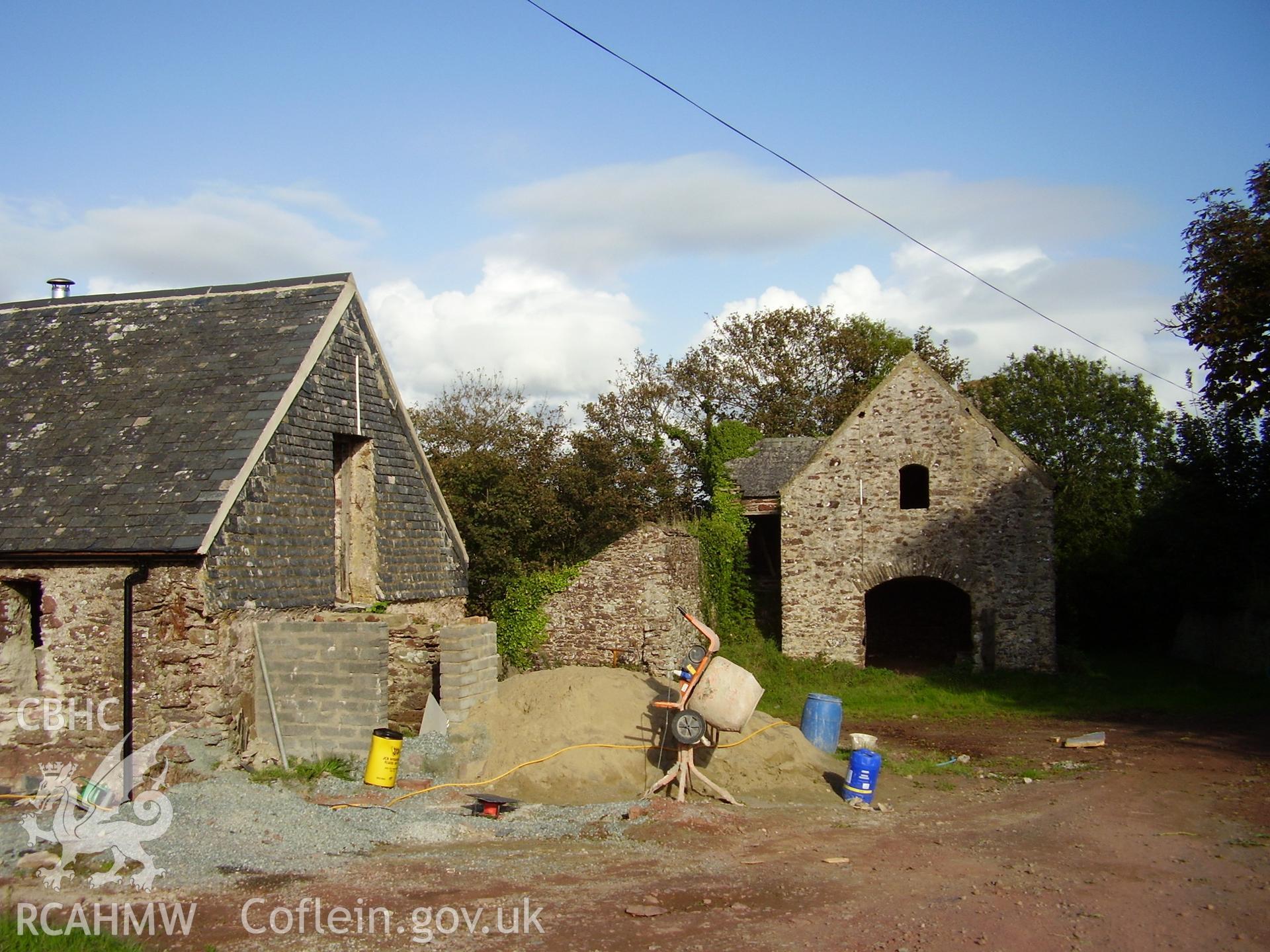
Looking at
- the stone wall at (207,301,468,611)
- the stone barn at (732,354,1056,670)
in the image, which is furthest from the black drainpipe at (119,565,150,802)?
the stone barn at (732,354,1056,670)

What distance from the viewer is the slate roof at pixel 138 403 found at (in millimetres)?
10875

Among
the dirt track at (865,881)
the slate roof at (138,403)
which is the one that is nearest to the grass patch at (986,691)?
the dirt track at (865,881)

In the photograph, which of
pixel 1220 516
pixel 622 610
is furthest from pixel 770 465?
pixel 1220 516

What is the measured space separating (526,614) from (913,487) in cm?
958

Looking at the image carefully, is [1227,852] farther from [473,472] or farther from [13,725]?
[473,472]

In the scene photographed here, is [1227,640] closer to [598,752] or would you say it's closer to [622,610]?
[622,610]

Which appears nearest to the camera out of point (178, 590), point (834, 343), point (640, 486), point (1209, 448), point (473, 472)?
point (178, 590)

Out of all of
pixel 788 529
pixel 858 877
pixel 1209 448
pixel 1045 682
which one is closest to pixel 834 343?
pixel 1209 448

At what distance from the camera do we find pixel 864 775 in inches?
429

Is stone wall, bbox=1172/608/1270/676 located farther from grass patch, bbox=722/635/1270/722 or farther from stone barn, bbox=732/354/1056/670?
stone barn, bbox=732/354/1056/670

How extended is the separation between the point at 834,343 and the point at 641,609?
79.6 feet

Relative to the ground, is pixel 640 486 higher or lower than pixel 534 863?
higher

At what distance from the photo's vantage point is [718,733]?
444 inches

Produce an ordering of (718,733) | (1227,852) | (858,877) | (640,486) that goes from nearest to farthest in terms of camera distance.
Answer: (858,877) < (1227,852) < (718,733) < (640,486)
